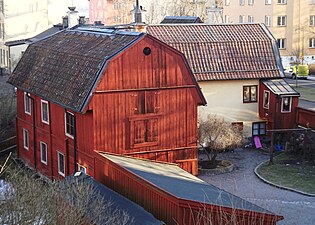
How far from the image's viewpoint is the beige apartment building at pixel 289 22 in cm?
6725

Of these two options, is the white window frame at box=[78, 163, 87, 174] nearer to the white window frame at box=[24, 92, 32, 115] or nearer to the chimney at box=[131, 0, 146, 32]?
the white window frame at box=[24, 92, 32, 115]

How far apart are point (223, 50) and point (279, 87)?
3642 millimetres

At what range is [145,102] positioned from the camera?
80.8 ft

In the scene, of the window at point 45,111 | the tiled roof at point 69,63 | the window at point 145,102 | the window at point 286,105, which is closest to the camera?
the tiled roof at point 69,63

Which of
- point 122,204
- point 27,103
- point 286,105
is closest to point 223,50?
point 286,105

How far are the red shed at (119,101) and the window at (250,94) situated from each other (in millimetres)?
8581

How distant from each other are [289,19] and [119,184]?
50795mm

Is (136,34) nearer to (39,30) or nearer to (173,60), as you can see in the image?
(173,60)

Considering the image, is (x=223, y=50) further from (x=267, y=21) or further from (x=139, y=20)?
Answer: (x=267, y=21)

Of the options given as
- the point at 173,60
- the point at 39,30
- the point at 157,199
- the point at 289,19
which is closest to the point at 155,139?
the point at 173,60

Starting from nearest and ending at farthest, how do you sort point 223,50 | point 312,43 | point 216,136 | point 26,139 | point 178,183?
point 178,183, point 216,136, point 26,139, point 223,50, point 312,43

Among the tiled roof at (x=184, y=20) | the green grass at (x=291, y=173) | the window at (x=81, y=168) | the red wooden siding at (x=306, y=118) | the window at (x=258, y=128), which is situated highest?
the tiled roof at (x=184, y=20)

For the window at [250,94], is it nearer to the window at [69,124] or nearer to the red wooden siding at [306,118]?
the red wooden siding at [306,118]

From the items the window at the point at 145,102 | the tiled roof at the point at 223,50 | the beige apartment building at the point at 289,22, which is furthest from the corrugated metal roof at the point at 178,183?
the beige apartment building at the point at 289,22
